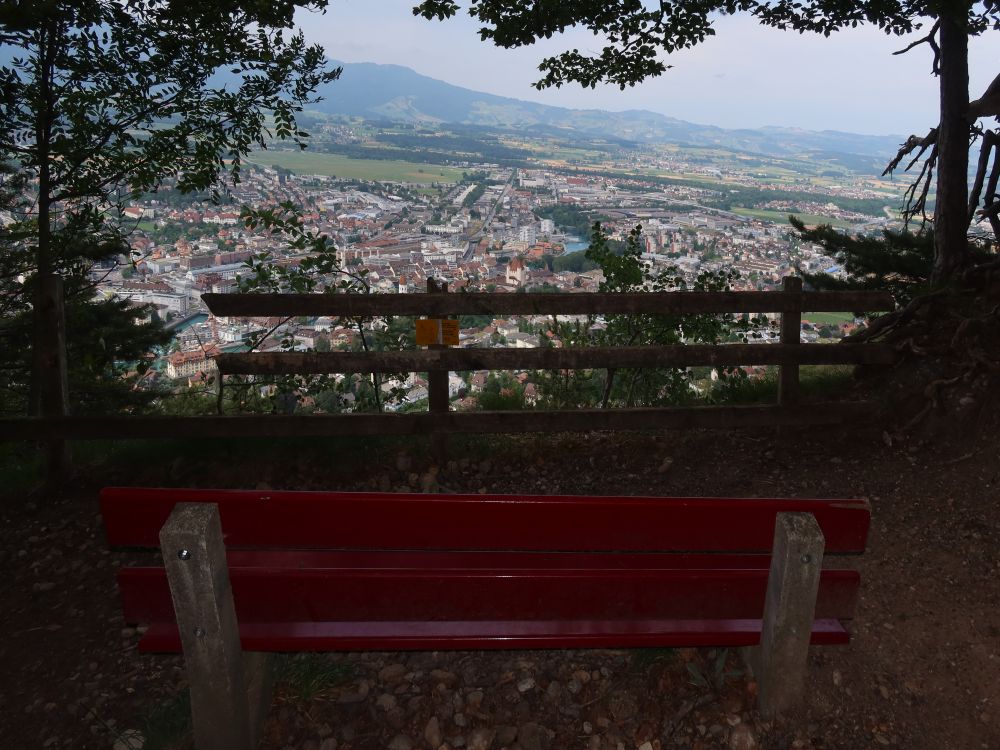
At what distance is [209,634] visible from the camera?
239cm

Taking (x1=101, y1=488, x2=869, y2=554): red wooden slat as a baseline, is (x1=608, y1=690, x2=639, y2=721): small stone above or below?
below

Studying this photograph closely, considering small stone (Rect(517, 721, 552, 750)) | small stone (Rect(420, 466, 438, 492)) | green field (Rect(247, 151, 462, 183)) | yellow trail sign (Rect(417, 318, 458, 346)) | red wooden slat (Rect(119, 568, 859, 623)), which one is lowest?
small stone (Rect(517, 721, 552, 750))

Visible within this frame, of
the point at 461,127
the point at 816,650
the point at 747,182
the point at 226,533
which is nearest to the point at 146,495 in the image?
the point at 226,533

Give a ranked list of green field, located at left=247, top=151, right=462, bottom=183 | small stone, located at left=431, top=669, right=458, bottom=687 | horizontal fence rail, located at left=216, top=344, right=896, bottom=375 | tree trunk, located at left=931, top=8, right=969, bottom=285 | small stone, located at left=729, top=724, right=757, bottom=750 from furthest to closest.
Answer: green field, located at left=247, top=151, right=462, bottom=183
tree trunk, located at left=931, top=8, right=969, bottom=285
horizontal fence rail, located at left=216, top=344, right=896, bottom=375
small stone, located at left=431, top=669, right=458, bottom=687
small stone, located at left=729, top=724, right=757, bottom=750

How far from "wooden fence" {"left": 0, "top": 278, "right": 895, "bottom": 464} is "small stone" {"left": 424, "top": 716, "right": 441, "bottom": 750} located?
251 cm

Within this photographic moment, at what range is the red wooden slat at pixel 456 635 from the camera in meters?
2.53

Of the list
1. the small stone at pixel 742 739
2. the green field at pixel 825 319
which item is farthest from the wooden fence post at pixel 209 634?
the green field at pixel 825 319

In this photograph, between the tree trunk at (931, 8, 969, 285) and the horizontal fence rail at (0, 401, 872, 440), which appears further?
the tree trunk at (931, 8, 969, 285)

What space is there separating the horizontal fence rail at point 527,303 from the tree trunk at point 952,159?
7.25 ft

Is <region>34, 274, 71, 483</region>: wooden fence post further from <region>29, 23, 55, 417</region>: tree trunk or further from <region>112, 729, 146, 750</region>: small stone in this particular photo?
<region>112, 729, 146, 750</region>: small stone

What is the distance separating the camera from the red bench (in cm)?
252

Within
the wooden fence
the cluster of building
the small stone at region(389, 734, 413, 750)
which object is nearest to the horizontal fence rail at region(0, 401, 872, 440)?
the wooden fence

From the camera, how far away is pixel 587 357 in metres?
5.11

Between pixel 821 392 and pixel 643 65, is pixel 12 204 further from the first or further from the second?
pixel 821 392
